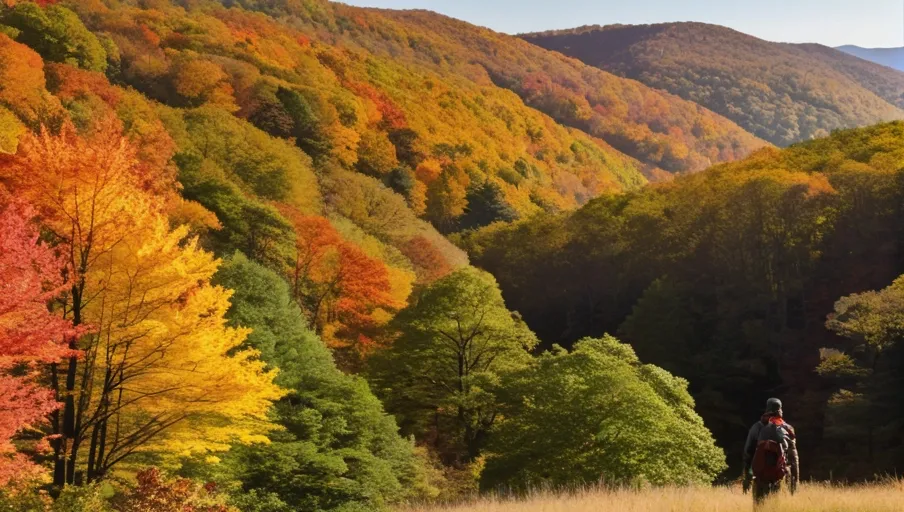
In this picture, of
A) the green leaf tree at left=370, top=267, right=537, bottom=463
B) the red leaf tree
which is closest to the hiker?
the red leaf tree

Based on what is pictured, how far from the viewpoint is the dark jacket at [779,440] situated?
388 inches

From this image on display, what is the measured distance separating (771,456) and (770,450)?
86mm

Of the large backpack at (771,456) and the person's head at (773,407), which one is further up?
the person's head at (773,407)

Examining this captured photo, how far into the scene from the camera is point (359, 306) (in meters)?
44.7

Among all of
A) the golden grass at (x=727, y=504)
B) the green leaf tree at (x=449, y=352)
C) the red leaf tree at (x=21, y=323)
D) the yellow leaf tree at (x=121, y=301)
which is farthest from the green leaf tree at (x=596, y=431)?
the red leaf tree at (x=21, y=323)

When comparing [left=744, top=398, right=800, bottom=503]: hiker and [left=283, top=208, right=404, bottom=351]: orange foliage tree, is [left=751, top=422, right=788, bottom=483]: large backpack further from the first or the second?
[left=283, top=208, right=404, bottom=351]: orange foliage tree

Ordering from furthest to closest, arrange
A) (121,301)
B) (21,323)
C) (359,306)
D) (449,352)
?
(359,306) → (449,352) → (121,301) → (21,323)

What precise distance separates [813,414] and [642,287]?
21.8 m

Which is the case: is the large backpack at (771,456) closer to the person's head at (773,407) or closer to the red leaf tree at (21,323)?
the person's head at (773,407)

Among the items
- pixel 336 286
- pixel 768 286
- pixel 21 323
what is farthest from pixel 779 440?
pixel 768 286

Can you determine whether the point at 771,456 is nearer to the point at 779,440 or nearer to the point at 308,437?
the point at 779,440

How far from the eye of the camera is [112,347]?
15.9m

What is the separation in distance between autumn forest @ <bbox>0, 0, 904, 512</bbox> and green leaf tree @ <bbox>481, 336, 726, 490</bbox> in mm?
97

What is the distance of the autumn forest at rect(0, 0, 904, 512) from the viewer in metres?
15.5
